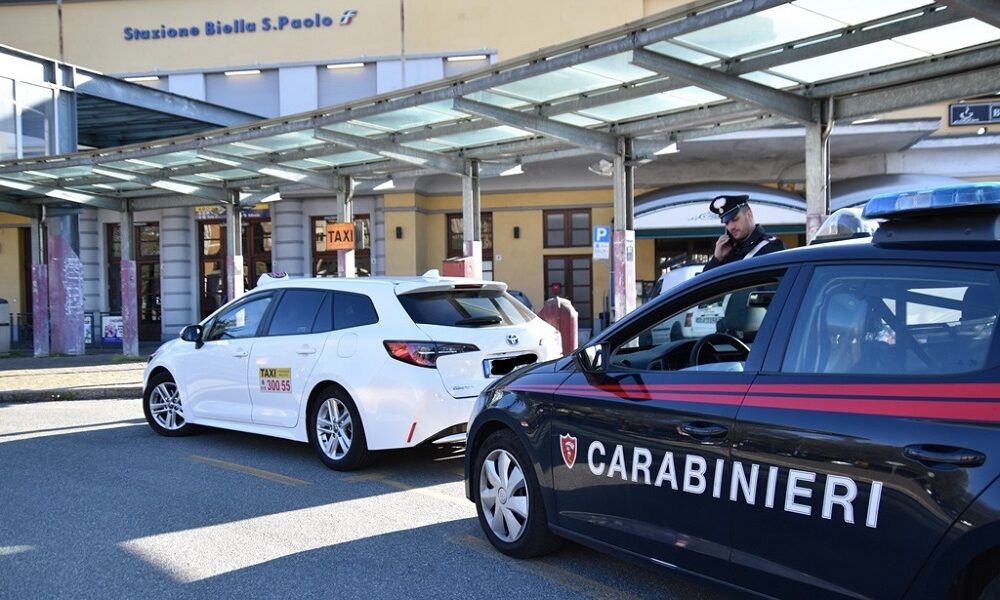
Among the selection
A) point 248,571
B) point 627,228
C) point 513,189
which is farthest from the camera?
point 513,189

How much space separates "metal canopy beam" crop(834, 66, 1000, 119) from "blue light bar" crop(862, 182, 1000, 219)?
20.2ft

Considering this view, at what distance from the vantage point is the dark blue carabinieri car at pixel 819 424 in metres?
2.71

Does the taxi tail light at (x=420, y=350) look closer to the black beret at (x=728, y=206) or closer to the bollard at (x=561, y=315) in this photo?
the black beret at (x=728, y=206)

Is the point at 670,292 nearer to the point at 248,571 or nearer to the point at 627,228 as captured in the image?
the point at 248,571

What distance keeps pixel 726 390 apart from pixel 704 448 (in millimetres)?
261

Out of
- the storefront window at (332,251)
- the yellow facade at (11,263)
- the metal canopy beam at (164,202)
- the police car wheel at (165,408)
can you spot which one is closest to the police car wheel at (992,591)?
the police car wheel at (165,408)

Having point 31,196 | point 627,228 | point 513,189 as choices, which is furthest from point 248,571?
point 513,189

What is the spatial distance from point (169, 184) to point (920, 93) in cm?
1333

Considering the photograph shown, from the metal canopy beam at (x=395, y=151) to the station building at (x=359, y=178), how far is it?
3.30 metres

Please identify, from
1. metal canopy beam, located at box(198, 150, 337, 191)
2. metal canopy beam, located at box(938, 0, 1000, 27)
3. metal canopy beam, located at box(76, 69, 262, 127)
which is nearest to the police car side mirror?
metal canopy beam, located at box(938, 0, 1000, 27)

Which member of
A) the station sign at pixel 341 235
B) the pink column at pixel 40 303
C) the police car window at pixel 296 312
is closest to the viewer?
the police car window at pixel 296 312

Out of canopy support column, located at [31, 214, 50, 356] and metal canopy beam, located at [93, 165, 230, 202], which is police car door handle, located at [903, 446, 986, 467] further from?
canopy support column, located at [31, 214, 50, 356]

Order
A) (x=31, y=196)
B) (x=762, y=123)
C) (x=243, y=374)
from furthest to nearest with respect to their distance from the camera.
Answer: (x=31, y=196) → (x=762, y=123) → (x=243, y=374)

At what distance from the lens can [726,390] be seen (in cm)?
348
